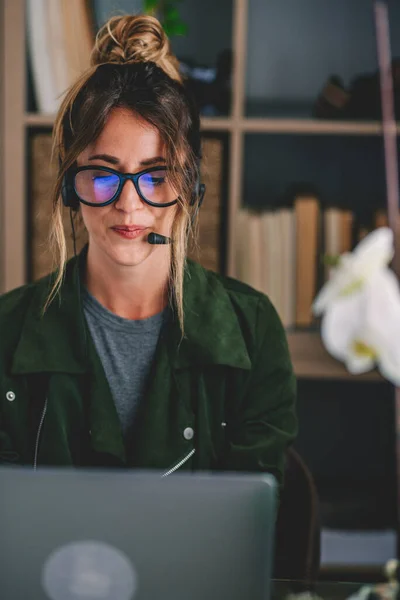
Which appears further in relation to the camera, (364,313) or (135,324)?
(135,324)

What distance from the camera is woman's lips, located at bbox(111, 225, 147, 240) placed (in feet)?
4.32

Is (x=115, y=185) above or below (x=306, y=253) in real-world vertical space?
above

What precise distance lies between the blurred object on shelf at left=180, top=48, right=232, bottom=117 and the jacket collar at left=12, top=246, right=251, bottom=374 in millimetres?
780

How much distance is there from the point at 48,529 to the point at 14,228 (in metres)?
1.47

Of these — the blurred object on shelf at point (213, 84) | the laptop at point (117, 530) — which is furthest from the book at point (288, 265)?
the laptop at point (117, 530)

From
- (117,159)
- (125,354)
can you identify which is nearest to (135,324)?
(125,354)

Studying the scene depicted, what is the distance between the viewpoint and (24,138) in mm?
2023

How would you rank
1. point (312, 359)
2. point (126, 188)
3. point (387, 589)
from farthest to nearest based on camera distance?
point (312, 359) → point (126, 188) → point (387, 589)

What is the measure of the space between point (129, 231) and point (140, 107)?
219 mm

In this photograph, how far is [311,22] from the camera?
7.55 feet

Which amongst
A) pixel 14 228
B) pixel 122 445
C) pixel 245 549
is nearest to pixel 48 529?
pixel 245 549

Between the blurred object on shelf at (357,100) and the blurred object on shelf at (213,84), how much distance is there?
11.3 inches

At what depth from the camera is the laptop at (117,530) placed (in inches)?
26.7

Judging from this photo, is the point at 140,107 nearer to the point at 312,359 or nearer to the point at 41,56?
the point at 41,56
